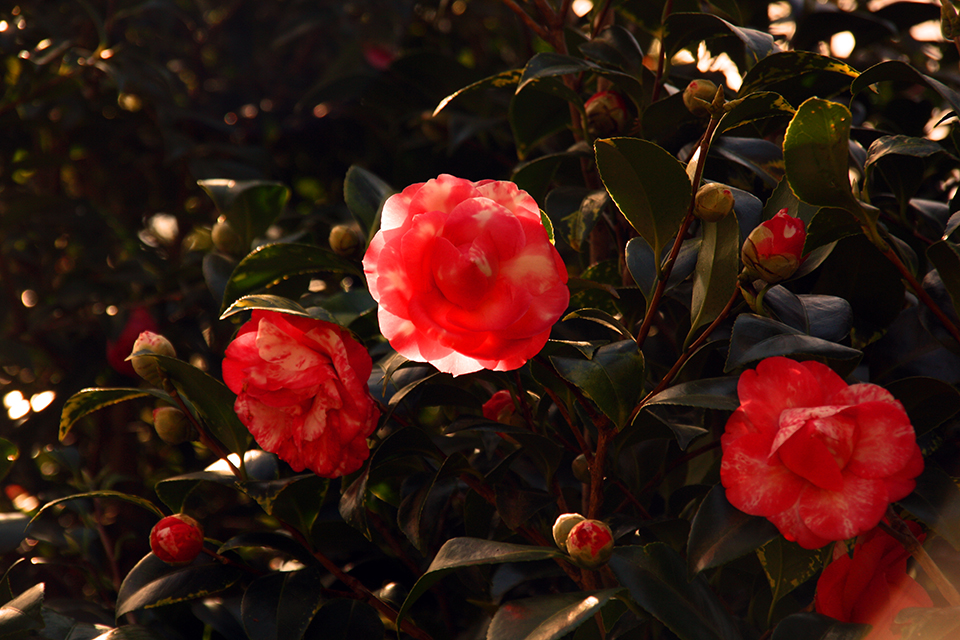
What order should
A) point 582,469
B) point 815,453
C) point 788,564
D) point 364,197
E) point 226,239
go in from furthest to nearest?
point 226,239 < point 364,197 < point 582,469 < point 788,564 < point 815,453

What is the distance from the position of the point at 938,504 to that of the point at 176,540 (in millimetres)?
662

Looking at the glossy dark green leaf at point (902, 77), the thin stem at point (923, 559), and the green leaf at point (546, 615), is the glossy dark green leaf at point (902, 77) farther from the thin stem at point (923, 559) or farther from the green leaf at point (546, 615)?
the green leaf at point (546, 615)

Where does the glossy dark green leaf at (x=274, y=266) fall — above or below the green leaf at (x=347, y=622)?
above

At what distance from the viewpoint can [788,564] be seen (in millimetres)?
625

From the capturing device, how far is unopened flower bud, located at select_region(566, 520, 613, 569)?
0.56 metres

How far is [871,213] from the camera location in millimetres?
538

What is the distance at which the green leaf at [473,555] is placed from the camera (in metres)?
0.51

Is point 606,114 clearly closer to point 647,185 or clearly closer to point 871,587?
point 647,185

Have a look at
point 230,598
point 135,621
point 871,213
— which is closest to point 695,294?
point 871,213

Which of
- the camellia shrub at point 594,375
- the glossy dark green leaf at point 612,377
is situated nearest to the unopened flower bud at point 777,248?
the camellia shrub at point 594,375

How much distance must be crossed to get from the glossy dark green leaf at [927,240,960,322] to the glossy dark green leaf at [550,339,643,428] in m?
0.26

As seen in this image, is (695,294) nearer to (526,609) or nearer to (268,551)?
(526,609)

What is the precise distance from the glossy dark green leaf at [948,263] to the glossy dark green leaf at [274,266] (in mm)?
544

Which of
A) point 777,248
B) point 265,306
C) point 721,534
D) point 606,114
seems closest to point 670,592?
point 721,534
